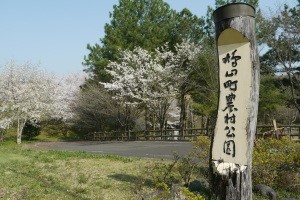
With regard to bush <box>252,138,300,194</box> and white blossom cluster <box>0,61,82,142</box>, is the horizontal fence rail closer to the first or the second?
white blossom cluster <box>0,61,82,142</box>

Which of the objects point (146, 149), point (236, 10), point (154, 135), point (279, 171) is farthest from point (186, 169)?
point (154, 135)

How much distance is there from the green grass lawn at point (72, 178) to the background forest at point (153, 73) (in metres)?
12.5

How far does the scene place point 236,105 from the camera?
3887 millimetres

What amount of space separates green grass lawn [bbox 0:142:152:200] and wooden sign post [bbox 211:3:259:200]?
3.12 metres

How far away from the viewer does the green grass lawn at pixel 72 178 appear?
314 inches

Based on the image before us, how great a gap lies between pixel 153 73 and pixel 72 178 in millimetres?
17520

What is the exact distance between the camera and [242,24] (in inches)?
153

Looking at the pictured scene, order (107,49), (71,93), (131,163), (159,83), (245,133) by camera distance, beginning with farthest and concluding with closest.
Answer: (71,93) < (107,49) < (159,83) < (131,163) < (245,133)

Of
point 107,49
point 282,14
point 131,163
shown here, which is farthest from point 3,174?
point 107,49

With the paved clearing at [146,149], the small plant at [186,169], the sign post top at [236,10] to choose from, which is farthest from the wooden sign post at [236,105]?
the paved clearing at [146,149]

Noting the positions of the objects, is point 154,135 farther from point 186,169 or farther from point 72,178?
point 186,169

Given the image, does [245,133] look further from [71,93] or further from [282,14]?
[71,93]

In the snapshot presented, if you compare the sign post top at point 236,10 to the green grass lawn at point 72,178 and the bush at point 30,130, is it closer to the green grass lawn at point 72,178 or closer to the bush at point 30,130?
the green grass lawn at point 72,178

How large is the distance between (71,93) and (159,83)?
1474cm
